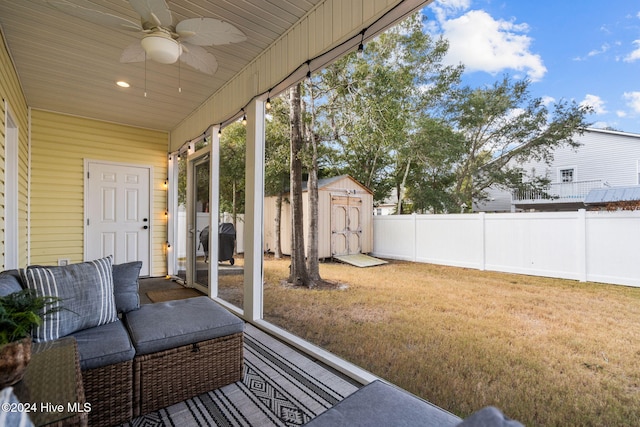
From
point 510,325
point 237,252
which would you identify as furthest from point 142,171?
point 510,325

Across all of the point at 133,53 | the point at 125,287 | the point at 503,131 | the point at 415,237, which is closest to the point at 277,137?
the point at 133,53

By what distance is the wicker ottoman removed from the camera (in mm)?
1626

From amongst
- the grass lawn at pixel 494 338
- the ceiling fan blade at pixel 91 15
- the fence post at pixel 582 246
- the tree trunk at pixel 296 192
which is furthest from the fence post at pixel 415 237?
the ceiling fan blade at pixel 91 15

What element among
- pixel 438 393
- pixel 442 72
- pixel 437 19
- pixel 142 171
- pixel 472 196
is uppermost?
pixel 437 19

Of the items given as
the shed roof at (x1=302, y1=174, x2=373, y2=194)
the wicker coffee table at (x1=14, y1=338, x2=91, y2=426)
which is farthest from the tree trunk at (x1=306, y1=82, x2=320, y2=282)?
the wicker coffee table at (x1=14, y1=338, x2=91, y2=426)

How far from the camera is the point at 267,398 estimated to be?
1.80 m

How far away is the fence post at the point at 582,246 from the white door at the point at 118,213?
6362mm

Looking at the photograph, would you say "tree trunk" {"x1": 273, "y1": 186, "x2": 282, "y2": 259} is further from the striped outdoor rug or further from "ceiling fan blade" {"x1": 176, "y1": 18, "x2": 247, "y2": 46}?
"ceiling fan blade" {"x1": 176, "y1": 18, "x2": 247, "y2": 46}

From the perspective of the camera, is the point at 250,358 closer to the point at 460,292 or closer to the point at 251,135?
the point at 251,135

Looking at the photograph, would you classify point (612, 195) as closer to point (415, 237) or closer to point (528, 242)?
point (528, 242)

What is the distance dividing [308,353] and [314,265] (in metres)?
2.60

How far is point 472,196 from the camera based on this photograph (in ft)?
14.6

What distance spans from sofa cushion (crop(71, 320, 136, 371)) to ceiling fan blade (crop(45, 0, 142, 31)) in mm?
1897

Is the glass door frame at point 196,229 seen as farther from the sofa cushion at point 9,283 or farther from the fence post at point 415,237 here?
the fence post at point 415,237
